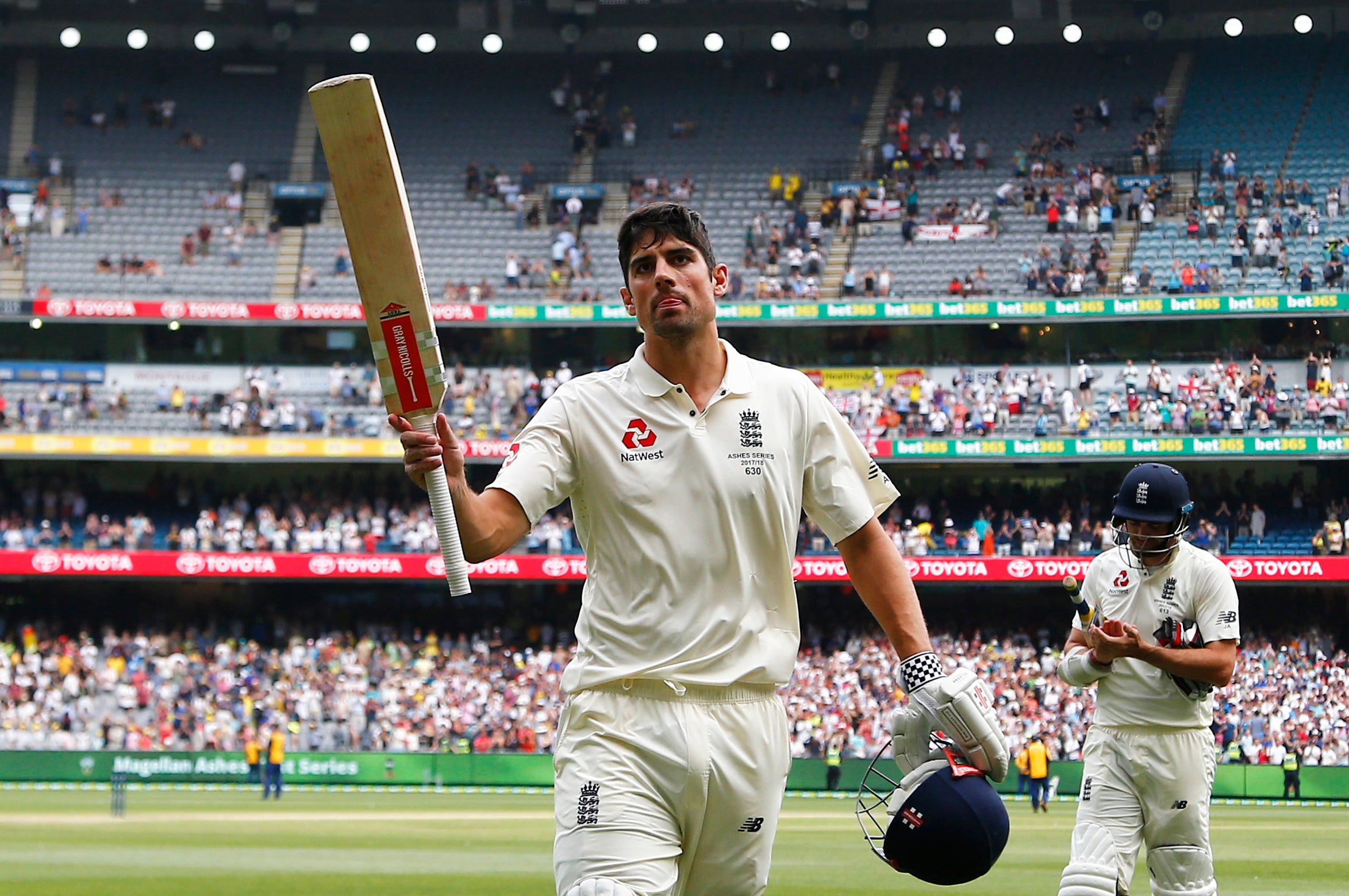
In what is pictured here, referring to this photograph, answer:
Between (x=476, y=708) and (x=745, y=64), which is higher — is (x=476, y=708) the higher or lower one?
the lower one

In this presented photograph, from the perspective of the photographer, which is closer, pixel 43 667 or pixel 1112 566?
pixel 1112 566

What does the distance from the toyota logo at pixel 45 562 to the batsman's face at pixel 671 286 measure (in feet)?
116

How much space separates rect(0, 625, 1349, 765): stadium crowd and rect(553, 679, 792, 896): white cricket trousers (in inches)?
1044

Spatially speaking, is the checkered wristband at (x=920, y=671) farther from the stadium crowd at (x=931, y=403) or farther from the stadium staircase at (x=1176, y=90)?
the stadium staircase at (x=1176, y=90)

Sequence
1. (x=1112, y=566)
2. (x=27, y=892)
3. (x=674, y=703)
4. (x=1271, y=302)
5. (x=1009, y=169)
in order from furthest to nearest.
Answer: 1. (x=1009, y=169)
2. (x=1271, y=302)
3. (x=27, y=892)
4. (x=1112, y=566)
5. (x=674, y=703)

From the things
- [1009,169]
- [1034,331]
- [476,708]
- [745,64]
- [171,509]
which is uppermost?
[745,64]

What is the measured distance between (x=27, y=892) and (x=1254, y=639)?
28250 mm

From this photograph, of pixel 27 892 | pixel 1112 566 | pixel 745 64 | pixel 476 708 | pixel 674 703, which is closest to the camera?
pixel 674 703

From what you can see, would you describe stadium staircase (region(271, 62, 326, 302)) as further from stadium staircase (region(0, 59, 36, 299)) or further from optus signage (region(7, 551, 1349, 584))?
optus signage (region(7, 551, 1349, 584))

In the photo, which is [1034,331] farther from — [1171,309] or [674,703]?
[674,703]

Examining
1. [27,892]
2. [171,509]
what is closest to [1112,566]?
[27,892]

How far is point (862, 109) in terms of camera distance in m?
47.0

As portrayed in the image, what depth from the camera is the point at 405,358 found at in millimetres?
5262

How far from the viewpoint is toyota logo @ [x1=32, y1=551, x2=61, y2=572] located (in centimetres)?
3728
